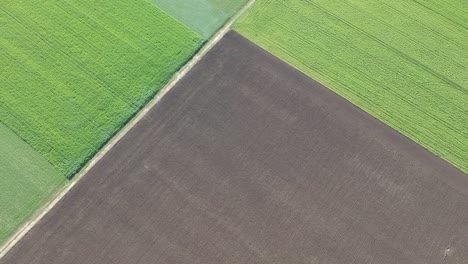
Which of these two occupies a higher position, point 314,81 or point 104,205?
point 314,81

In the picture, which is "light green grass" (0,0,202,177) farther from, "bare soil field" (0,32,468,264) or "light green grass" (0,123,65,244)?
"bare soil field" (0,32,468,264)

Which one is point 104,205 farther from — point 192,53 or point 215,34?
point 215,34

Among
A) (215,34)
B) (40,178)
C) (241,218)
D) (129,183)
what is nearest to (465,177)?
(241,218)

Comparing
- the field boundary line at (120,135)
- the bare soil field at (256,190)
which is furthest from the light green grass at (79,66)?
the bare soil field at (256,190)

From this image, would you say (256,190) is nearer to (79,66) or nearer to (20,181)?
(20,181)

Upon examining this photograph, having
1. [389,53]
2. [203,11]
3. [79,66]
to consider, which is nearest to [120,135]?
[79,66]

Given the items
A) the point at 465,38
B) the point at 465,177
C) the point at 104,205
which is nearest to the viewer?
the point at 104,205

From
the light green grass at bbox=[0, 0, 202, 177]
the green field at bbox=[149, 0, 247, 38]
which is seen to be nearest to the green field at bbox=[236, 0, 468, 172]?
the green field at bbox=[149, 0, 247, 38]

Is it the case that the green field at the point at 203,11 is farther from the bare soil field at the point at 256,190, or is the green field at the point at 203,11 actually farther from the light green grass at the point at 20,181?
the light green grass at the point at 20,181
